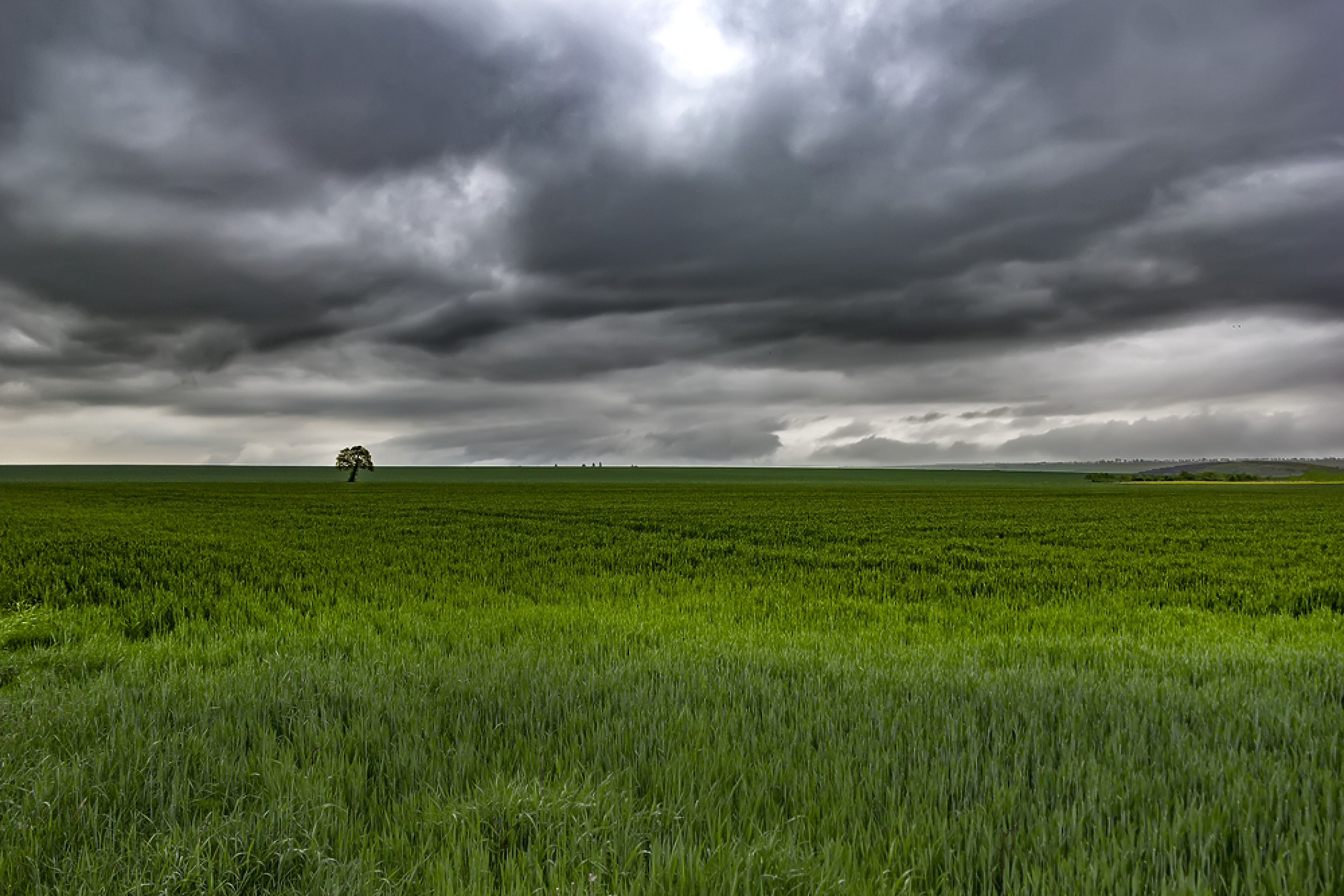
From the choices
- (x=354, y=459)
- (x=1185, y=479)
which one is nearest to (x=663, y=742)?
(x=354, y=459)

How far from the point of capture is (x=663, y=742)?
15.9 ft

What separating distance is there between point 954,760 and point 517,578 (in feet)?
40.3

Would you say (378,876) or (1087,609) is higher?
(378,876)

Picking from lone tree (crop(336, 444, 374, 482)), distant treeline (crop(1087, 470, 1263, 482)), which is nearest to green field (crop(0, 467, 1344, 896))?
lone tree (crop(336, 444, 374, 482))

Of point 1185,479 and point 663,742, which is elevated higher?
point 663,742

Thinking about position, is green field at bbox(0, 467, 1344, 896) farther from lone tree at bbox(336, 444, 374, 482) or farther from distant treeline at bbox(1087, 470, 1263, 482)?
distant treeline at bbox(1087, 470, 1263, 482)

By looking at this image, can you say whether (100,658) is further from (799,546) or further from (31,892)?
(799,546)

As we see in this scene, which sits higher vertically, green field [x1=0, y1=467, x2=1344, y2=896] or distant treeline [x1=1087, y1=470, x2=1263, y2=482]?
green field [x1=0, y1=467, x2=1344, y2=896]

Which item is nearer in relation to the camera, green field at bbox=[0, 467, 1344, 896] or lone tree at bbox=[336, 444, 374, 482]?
green field at bbox=[0, 467, 1344, 896]

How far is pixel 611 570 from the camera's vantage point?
1720 centimetres

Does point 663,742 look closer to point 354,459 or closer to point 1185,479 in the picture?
point 354,459

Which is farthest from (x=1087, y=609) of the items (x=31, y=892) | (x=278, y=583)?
(x=278, y=583)

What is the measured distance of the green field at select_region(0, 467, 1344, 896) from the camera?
3299 mm

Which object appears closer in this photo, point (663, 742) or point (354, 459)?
point (663, 742)
